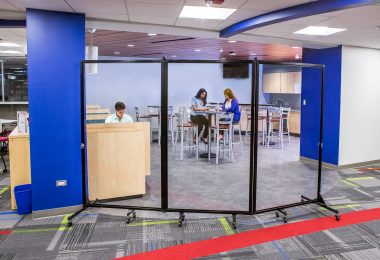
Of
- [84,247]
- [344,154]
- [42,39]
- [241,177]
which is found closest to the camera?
[84,247]

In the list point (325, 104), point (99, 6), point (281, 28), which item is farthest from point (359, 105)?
point (99, 6)

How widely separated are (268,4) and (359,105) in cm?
340

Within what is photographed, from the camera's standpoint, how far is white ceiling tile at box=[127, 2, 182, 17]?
11.5 feet

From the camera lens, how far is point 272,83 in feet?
34.8

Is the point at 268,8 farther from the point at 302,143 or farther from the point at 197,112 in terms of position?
Answer: the point at 302,143

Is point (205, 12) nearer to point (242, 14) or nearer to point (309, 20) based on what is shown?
point (242, 14)

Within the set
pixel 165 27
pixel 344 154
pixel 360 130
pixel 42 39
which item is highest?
pixel 165 27

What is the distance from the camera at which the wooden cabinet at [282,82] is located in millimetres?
9859

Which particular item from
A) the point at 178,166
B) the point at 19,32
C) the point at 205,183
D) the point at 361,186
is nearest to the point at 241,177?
the point at 205,183

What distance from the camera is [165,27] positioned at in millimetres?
4535

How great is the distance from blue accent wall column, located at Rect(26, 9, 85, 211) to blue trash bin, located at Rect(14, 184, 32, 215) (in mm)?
149

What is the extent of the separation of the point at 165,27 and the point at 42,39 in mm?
1643

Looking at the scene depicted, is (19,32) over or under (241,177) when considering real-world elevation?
over

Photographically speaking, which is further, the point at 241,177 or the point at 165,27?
the point at 241,177
